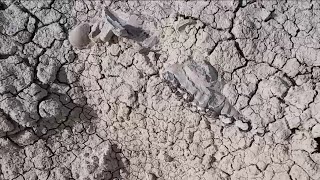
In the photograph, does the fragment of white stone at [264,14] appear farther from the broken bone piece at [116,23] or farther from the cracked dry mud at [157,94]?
the broken bone piece at [116,23]

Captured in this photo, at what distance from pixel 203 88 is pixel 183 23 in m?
→ 0.32

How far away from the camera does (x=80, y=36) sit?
2354 mm

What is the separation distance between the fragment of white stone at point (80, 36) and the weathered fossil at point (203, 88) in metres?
0.46

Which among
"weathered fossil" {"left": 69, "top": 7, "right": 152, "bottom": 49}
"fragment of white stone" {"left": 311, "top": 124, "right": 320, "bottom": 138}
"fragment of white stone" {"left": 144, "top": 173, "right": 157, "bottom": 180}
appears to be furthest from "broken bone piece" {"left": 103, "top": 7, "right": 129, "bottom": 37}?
"fragment of white stone" {"left": 311, "top": 124, "right": 320, "bottom": 138}

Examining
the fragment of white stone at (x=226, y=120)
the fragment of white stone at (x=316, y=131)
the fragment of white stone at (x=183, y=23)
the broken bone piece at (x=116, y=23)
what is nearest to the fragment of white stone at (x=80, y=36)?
the broken bone piece at (x=116, y=23)

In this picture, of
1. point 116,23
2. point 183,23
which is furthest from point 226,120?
point 116,23

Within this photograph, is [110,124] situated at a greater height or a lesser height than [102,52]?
lesser

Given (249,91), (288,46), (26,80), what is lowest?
(26,80)

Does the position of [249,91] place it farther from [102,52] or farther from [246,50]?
[102,52]

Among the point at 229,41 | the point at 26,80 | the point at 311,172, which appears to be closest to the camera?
the point at 311,172

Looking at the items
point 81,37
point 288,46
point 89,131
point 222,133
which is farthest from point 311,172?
point 81,37

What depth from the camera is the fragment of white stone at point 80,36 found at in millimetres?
2354

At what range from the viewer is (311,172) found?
2029mm

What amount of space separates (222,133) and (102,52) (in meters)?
0.71
